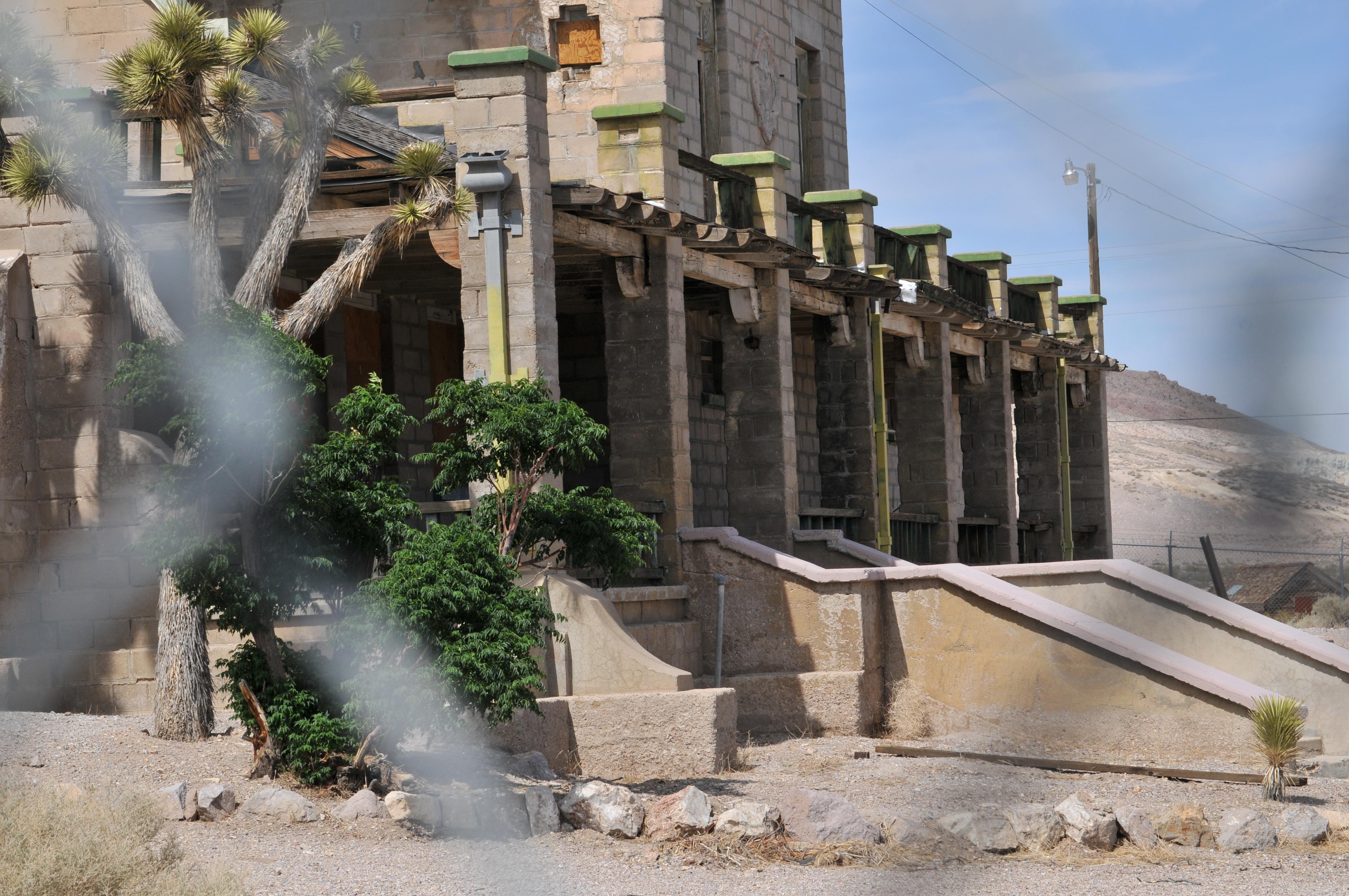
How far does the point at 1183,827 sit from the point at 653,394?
23.0 ft

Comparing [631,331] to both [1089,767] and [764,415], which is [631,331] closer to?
[764,415]

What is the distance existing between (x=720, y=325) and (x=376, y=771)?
878cm

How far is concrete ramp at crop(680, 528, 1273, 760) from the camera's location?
1285 centimetres

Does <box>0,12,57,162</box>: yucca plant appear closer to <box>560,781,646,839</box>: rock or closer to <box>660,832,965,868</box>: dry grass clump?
<box>560,781,646,839</box>: rock

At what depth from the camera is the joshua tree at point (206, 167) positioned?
33.0 feet

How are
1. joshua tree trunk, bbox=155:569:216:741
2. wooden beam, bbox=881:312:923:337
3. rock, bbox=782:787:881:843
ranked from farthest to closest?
wooden beam, bbox=881:312:923:337 → joshua tree trunk, bbox=155:569:216:741 → rock, bbox=782:787:881:843

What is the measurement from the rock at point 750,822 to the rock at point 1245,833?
2.65 meters

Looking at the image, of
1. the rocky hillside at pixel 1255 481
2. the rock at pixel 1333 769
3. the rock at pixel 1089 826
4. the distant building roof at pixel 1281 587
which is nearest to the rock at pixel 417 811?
the rock at pixel 1089 826

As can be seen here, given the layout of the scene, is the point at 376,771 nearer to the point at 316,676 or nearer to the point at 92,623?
the point at 316,676

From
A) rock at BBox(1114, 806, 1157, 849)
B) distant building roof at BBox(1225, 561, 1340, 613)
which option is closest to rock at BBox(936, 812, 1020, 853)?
rock at BBox(1114, 806, 1157, 849)

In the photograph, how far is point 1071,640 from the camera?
13250 millimetres

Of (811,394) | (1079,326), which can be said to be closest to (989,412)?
(811,394)

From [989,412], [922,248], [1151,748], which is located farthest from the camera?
[989,412]

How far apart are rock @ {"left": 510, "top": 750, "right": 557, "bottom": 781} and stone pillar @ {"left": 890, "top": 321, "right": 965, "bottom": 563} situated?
11167 millimetres
